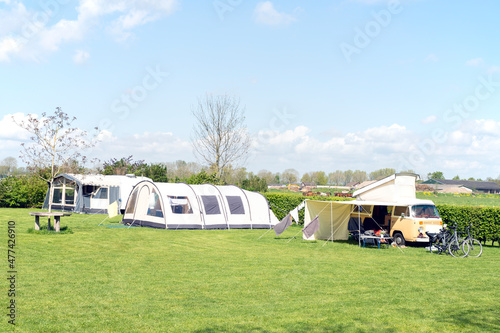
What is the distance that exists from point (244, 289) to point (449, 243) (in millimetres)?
8604

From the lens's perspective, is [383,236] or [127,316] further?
[383,236]

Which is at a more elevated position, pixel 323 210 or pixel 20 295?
pixel 323 210

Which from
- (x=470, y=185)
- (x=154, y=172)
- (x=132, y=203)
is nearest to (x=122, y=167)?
(x=154, y=172)

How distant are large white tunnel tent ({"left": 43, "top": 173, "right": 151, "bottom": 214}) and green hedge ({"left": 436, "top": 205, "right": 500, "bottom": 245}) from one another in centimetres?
2041

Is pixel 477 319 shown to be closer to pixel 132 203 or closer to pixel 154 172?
pixel 132 203

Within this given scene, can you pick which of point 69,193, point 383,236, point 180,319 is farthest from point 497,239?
point 69,193

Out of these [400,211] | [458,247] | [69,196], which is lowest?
[458,247]

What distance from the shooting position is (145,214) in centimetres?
2222

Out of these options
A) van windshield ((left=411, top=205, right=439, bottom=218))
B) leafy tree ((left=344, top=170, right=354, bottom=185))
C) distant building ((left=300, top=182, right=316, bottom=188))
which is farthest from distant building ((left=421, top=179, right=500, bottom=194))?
van windshield ((left=411, top=205, right=439, bottom=218))

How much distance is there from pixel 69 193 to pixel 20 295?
83.1ft

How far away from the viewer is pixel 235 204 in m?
23.1

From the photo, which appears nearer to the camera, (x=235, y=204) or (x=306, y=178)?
(x=235, y=204)

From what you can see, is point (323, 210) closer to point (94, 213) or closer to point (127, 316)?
point (127, 316)

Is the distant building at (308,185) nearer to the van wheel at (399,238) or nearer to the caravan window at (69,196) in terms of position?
the caravan window at (69,196)
